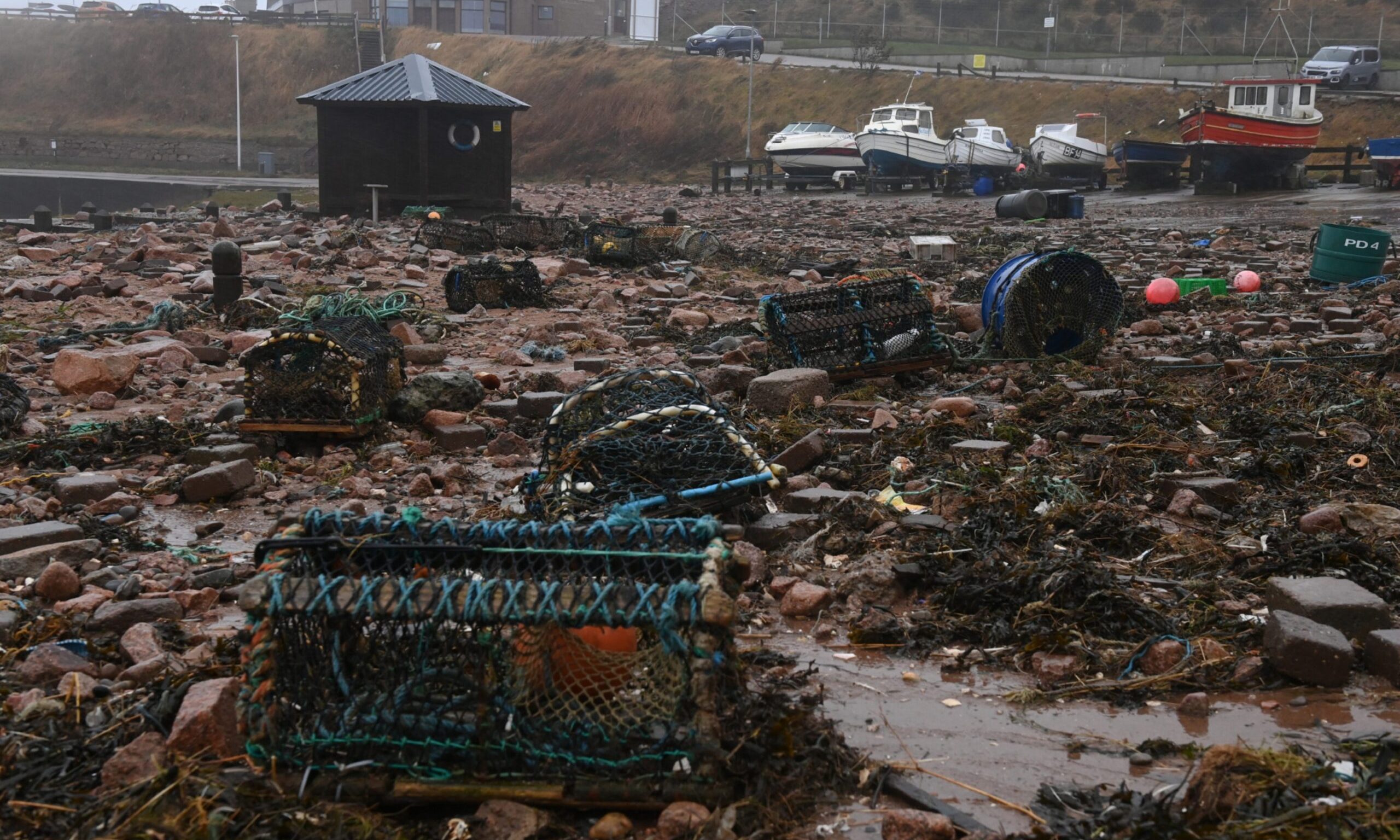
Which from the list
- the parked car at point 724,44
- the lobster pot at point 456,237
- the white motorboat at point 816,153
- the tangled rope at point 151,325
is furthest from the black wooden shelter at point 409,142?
the parked car at point 724,44

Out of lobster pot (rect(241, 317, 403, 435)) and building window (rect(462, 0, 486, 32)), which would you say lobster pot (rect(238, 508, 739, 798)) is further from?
building window (rect(462, 0, 486, 32))

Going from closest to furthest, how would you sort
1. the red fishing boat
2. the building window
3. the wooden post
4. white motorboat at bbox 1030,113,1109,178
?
the wooden post < the red fishing boat < white motorboat at bbox 1030,113,1109,178 < the building window

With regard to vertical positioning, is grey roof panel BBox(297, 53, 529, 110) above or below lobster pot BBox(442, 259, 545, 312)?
above

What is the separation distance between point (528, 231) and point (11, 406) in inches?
409

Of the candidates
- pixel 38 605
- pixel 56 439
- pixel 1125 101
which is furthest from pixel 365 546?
pixel 1125 101

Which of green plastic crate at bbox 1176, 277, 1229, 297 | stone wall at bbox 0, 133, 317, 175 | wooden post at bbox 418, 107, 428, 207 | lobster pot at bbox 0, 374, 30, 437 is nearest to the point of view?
lobster pot at bbox 0, 374, 30, 437

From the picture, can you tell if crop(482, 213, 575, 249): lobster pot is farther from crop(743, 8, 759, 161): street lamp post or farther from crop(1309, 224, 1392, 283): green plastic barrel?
crop(743, 8, 759, 161): street lamp post

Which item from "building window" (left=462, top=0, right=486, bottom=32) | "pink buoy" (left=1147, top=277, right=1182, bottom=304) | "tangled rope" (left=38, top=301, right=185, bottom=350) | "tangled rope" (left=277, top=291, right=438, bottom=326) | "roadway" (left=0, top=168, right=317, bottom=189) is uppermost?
"building window" (left=462, top=0, right=486, bottom=32)

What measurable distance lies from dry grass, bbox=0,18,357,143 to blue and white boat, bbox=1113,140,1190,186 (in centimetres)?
3470

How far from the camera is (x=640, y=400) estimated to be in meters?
5.45

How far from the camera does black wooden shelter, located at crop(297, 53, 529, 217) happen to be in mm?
20266

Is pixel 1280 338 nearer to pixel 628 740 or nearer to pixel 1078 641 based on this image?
pixel 1078 641

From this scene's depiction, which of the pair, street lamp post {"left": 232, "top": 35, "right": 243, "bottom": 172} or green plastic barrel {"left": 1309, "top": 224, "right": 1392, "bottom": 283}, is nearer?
green plastic barrel {"left": 1309, "top": 224, "right": 1392, "bottom": 283}

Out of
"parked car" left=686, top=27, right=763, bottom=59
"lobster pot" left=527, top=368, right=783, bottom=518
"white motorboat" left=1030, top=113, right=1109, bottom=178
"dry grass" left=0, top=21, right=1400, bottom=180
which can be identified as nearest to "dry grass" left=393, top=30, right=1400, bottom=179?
"dry grass" left=0, top=21, right=1400, bottom=180
